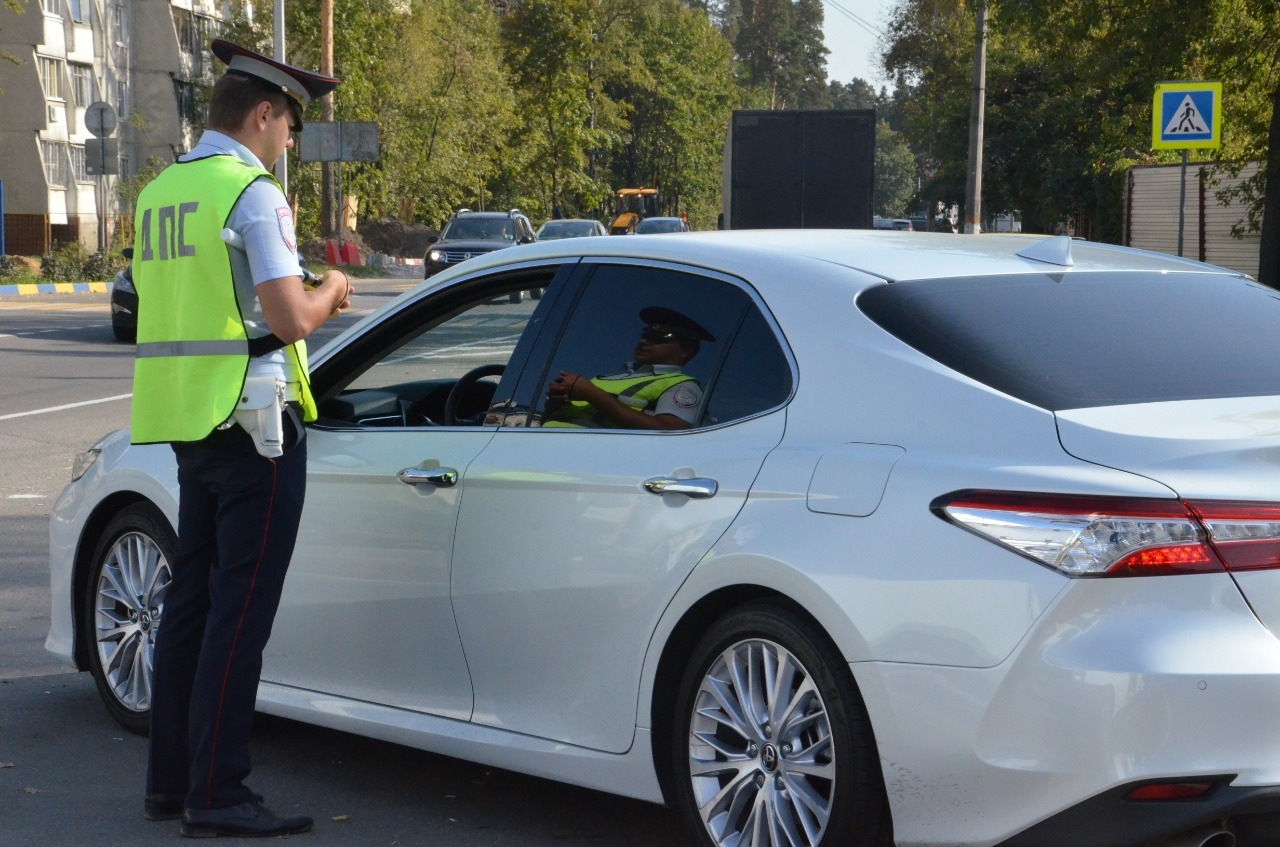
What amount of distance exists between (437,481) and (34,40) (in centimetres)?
5335

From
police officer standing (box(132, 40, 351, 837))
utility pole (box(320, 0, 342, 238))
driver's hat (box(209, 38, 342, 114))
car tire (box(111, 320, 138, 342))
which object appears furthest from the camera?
utility pole (box(320, 0, 342, 238))

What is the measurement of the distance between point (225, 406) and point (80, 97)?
193ft

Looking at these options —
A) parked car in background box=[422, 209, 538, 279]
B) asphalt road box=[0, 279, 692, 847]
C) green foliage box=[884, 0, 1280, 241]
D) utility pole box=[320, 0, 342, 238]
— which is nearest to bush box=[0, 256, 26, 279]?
utility pole box=[320, 0, 342, 238]

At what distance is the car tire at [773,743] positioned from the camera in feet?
11.0

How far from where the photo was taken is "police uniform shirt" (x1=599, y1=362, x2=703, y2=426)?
3918 millimetres

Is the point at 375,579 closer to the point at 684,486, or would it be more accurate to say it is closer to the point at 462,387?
the point at 462,387

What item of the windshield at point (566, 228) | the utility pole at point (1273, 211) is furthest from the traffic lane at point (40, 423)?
the utility pole at point (1273, 211)

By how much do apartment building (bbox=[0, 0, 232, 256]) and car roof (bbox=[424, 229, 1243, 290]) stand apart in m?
44.9

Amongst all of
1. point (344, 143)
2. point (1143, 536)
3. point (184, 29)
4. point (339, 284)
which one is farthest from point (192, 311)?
point (184, 29)

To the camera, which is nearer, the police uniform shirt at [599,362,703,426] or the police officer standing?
the police uniform shirt at [599,362,703,426]

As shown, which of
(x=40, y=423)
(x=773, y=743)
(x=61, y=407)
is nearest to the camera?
(x=773, y=743)

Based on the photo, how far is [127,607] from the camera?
5086mm

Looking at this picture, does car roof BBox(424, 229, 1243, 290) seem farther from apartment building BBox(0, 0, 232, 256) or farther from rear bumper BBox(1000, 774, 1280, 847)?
apartment building BBox(0, 0, 232, 256)

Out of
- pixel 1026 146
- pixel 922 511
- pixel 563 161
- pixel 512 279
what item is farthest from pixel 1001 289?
pixel 563 161
